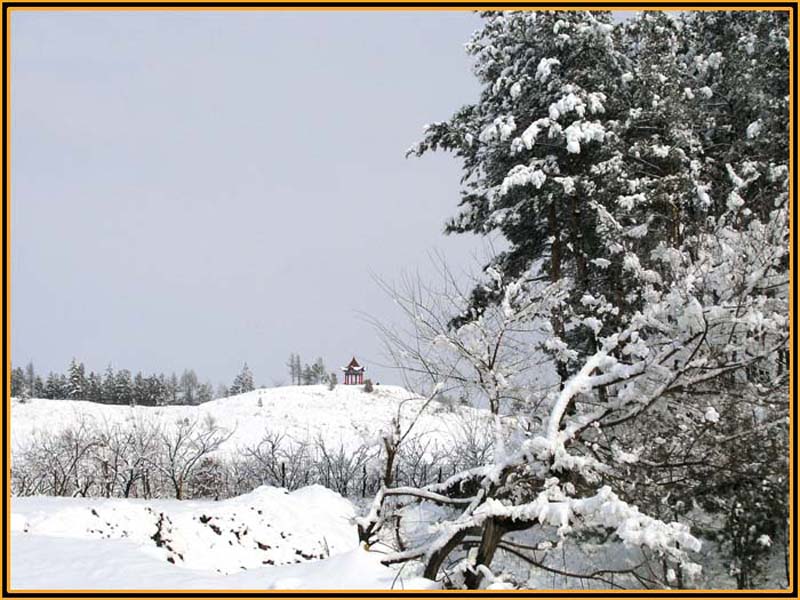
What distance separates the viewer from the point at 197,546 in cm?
1066

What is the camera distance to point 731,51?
47.6 ft

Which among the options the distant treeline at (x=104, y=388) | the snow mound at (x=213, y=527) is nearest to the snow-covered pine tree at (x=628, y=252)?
the snow mound at (x=213, y=527)

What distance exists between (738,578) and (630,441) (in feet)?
6.68

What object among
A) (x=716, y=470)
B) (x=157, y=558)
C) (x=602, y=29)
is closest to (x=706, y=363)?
(x=716, y=470)

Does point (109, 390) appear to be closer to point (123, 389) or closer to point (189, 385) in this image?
point (123, 389)

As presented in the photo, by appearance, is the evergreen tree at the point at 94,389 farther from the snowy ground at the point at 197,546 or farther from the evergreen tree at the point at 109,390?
the snowy ground at the point at 197,546

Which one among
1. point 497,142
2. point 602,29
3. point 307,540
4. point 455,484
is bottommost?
point 307,540

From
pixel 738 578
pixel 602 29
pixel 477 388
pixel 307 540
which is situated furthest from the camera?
pixel 602 29

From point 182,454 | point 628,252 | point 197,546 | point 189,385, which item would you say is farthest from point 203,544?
point 189,385

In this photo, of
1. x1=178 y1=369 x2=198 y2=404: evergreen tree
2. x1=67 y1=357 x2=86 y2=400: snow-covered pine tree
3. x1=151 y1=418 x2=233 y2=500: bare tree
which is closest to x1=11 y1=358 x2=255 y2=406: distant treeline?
x1=67 y1=357 x2=86 y2=400: snow-covered pine tree

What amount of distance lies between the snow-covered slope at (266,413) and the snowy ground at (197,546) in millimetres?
A: 9580

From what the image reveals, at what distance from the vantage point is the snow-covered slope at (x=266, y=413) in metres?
25.1

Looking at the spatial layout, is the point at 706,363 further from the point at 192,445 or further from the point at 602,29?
the point at 192,445

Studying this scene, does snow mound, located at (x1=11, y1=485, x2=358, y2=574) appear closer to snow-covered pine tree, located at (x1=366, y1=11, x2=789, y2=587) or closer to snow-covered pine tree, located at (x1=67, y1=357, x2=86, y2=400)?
snow-covered pine tree, located at (x1=366, y1=11, x2=789, y2=587)
